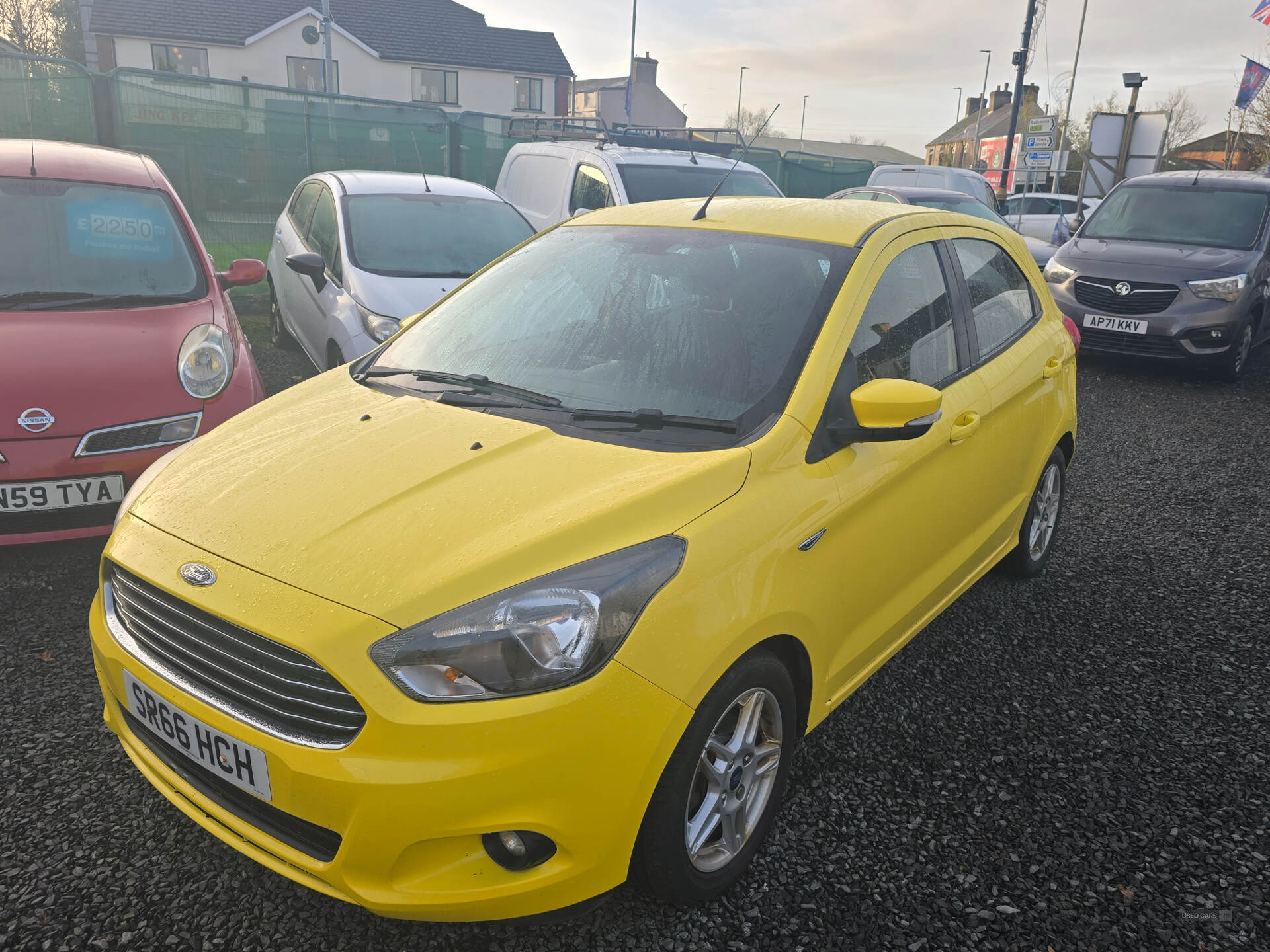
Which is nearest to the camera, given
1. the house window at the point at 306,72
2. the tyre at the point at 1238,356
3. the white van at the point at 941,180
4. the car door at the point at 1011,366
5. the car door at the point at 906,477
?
the car door at the point at 906,477

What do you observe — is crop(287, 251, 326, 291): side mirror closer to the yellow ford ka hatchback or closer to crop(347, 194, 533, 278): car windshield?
crop(347, 194, 533, 278): car windshield

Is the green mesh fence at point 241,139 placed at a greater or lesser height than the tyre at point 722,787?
greater

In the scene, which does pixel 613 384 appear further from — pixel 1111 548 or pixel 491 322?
pixel 1111 548

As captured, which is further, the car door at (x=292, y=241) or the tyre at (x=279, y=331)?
the tyre at (x=279, y=331)

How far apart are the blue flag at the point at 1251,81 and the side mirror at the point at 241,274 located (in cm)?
2565

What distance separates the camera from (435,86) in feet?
164

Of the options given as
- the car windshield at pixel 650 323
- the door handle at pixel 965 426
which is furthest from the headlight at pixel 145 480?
the door handle at pixel 965 426

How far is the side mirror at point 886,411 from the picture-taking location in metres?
2.50

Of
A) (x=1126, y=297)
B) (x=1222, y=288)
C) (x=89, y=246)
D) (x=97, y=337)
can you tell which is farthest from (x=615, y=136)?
(x=97, y=337)

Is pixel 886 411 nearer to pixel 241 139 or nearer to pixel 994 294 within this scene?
pixel 994 294

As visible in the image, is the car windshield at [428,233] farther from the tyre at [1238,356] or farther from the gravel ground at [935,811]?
the tyre at [1238,356]

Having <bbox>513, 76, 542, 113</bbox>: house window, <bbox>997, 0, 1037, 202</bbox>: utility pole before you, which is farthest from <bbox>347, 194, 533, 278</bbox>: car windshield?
<bbox>513, 76, 542, 113</bbox>: house window

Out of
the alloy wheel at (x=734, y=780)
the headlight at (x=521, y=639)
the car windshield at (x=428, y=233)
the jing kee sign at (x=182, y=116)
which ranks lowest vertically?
the alloy wheel at (x=734, y=780)

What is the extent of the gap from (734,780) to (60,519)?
293cm
